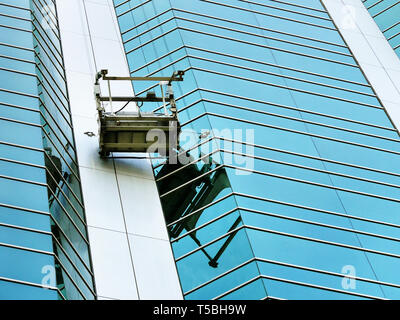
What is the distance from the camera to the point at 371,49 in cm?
3378

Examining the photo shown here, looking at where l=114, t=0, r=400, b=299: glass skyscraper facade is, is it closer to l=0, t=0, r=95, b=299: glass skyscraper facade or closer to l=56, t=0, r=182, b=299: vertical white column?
l=56, t=0, r=182, b=299: vertical white column

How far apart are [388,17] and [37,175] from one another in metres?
22.0

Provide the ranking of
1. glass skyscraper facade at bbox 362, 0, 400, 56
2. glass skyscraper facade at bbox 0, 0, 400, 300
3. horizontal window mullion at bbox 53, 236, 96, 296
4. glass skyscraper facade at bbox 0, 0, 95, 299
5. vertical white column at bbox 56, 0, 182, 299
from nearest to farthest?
1. glass skyscraper facade at bbox 0, 0, 95, 299
2. horizontal window mullion at bbox 53, 236, 96, 296
3. vertical white column at bbox 56, 0, 182, 299
4. glass skyscraper facade at bbox 0, 0, 400, 300
5. glass skyscraper facade at bbox 362, 0, 400, 56

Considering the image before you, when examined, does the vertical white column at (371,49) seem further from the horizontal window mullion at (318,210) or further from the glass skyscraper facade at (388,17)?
the horizontal window mullion at (318,210)

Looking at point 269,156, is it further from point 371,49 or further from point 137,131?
point 371,49

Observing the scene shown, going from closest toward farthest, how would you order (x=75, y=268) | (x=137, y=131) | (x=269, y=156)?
(x=75, y=268)
(x=137, y=131)
(x=269, y=156)

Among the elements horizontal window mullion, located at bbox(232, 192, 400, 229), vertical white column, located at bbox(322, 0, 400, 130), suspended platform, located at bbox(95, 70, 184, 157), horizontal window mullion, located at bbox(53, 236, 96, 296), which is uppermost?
vertical white column, located at bbox(322, 0, 400, 130)

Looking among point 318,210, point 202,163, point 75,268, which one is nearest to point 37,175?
point 75,268

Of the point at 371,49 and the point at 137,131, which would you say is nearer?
the point at 137,131

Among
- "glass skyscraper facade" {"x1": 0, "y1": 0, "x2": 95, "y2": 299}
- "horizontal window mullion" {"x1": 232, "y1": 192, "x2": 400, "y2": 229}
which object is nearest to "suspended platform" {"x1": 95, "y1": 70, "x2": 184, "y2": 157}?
"glass skyscraper facade" {"x1": 0, "y1": 0, "x2": 95, "y2": 299}

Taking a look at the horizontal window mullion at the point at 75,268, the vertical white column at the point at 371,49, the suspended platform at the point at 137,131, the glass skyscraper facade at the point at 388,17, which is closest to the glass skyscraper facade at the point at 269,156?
the vertical white column at the point at 371,49

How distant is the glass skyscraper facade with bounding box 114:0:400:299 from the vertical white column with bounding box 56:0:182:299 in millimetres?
468

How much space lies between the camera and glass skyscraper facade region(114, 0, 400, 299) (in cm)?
2114
